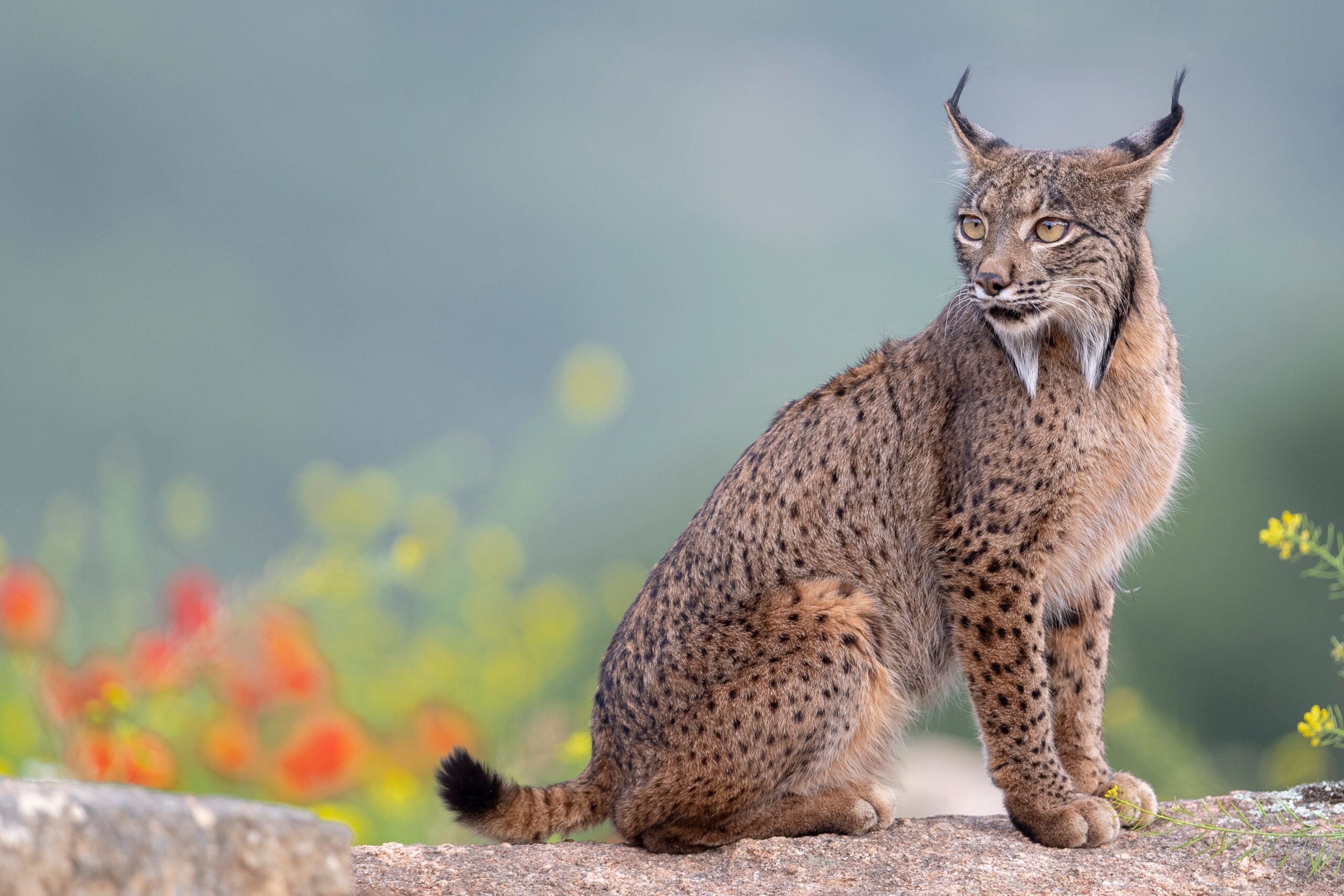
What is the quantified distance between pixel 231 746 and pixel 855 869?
388cm

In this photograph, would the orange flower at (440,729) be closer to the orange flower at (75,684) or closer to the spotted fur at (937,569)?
the orange flower at (75,684)

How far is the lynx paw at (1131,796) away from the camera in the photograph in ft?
17.3

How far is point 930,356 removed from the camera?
18.2 feet

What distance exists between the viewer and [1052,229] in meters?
4.94

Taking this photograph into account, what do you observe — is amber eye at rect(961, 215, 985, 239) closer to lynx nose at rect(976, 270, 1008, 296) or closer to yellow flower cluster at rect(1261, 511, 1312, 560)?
lynx nose at rect(976, 270, 1008, 296)

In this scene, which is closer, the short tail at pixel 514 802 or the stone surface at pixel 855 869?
the stone surface at pixel 855 869

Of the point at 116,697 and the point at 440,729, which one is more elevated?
the point at 440,729

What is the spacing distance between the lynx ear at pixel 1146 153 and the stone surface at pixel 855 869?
259cm

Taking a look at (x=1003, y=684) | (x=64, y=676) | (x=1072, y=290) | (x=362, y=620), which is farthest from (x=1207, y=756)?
(x=64, y=676)

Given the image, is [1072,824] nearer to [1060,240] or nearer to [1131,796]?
[1131,796]

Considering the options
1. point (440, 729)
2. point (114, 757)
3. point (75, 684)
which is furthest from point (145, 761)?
point (440, 729)

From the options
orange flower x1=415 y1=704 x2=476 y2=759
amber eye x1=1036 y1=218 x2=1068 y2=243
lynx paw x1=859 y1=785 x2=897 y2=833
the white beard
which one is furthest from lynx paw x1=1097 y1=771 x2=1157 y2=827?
orange flower x1=415 y1=704 x2=476 y2=759

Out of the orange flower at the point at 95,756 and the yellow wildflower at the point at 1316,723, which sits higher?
the orange flower at the point at 95,756

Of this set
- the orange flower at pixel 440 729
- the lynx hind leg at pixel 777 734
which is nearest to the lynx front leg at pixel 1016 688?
the lynx hind leg at pixel 777 734
